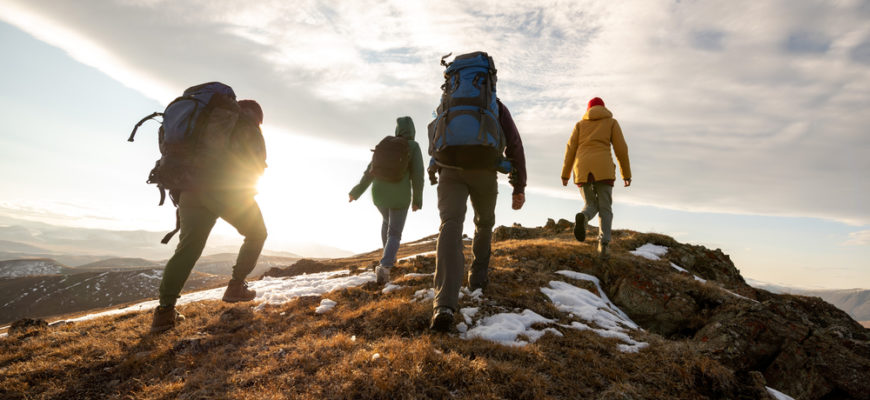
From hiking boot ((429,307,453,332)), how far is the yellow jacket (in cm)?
586

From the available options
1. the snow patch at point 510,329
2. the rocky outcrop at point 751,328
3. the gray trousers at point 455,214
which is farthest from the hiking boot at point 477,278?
the rocky outcrop at point 751,328

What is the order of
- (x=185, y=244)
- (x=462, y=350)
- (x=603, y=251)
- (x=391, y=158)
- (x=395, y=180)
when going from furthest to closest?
(x=603, y=251) < (x=395, y=180) < (x=391, y=158) < (x=185, y=244) < (x=462, y=350)

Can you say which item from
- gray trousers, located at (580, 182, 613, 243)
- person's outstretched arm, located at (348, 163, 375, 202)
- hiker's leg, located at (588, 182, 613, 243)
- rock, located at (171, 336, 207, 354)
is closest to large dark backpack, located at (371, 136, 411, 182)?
person's outstretched arm, located at (348, 163, 375, 202)

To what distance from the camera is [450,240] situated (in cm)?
455

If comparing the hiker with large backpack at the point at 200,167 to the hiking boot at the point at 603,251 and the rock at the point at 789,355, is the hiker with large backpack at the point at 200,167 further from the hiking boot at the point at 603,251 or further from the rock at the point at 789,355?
the hiking boot at the point at 603,251

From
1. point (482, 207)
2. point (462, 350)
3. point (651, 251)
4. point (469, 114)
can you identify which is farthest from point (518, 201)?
point (651, 251)

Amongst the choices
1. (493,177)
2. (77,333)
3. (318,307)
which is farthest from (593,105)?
(77,333)

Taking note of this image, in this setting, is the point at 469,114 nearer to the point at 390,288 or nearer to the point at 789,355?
the point at 390,288

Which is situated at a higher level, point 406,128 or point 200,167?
point 406,128

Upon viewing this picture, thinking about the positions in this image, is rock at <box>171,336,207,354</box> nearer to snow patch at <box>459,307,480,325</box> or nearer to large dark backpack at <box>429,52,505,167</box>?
snow patch at <box>459,307,480,325</box>

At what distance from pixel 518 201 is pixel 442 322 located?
89.3 inches

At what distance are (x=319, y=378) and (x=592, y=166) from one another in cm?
762

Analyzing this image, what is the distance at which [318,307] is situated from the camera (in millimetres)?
6305

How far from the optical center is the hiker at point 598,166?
859 cm
